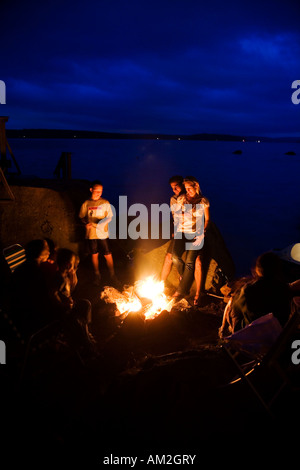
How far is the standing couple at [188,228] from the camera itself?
5.23 m

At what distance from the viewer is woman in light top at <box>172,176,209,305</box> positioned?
205 inches

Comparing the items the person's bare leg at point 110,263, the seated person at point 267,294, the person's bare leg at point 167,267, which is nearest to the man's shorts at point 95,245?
the person's bare leg at point 110,263

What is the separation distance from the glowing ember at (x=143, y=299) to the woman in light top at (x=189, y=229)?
322 mm

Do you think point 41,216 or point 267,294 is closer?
point 267,294

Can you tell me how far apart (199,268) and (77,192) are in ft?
10.3

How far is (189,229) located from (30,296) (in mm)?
2958

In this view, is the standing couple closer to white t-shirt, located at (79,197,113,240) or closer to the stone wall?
white t-shirt, located at (79,197,113,240)

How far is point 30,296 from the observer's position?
3188mm

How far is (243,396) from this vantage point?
324 centimetres
